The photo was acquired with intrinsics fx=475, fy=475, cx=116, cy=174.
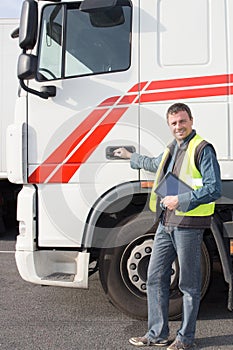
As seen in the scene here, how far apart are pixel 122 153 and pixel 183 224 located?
0.93m

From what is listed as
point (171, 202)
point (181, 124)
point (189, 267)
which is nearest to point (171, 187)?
point (171, 202)

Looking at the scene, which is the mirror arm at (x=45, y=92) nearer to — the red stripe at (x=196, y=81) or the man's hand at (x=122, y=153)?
the man's hand at (x=122, y=153)

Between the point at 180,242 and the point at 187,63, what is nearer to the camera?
the point at 180,242

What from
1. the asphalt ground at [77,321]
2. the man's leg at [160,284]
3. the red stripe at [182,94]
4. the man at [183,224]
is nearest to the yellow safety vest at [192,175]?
the man at [183,224]

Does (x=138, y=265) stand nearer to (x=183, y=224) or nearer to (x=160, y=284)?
(x=160, y=284)

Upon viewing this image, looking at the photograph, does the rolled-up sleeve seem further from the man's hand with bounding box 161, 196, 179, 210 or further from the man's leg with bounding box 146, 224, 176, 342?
the man's leg with bounding box 146, 224, 176, 342

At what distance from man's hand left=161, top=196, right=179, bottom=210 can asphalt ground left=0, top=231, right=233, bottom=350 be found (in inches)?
46.3

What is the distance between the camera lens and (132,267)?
4.22 m

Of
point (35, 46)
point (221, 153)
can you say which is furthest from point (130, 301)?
point (35, 46)

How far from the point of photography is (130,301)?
4.27 metres

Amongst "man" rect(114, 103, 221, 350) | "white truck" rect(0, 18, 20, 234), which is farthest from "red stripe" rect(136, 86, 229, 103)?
"white truck" rect(0, 18, 20, 234)

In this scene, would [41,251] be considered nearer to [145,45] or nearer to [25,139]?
[25,139]

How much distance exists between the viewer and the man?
3408 mm

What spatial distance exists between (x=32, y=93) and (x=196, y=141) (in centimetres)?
153
